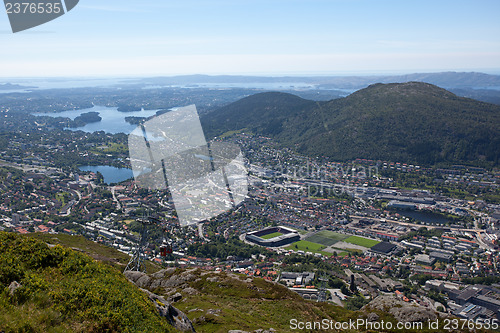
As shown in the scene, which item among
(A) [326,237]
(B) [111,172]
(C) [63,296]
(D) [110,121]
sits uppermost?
(C) [63,296]

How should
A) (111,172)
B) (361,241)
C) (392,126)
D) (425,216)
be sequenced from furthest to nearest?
(392,126) → (111,172) → (425,216) → (361,241)

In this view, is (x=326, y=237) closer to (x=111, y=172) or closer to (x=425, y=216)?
(x=425, y=216)

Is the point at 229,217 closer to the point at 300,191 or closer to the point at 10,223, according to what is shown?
the point at 300,191

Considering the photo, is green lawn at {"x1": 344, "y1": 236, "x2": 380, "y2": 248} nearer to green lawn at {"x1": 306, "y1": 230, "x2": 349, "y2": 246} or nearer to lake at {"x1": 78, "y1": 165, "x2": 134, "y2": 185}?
green lawn at {"x1": 306, "y1": 230, "x2": 349, "y2": 246}

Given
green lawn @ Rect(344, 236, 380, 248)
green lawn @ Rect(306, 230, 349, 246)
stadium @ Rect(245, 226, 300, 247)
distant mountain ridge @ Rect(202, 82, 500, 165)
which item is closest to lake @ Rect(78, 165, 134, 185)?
stadium @ Rect(245, 226, 300, 247)

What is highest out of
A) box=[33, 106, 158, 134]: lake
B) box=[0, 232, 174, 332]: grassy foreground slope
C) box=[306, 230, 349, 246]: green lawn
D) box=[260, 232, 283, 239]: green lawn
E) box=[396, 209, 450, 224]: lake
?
box=[0, 232, 174, 332]: grassy foreground slope

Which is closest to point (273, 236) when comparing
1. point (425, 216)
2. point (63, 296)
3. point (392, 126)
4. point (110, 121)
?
point (425, 216)
